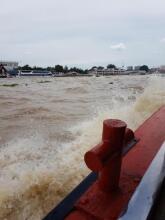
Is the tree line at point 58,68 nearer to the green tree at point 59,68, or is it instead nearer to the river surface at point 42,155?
the green tree at point 59,68

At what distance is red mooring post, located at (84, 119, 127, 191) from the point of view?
1.49m

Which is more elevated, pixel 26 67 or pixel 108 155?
pixel 26 67

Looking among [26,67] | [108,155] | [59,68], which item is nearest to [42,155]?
[108,155]

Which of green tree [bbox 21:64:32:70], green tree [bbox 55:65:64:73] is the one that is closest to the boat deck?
green tree [bbox 21:64:32:70]

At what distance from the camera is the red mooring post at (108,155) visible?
1.49m

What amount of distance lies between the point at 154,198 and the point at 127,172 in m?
0.42

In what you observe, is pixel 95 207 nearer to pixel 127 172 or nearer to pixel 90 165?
pixel 90 165

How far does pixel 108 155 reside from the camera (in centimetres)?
152

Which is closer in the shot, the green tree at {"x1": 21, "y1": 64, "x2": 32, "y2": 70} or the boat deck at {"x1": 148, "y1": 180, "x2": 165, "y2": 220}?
the boat deck at {"x1": 148, "y1": 180, "x2": 165, "y2": 220}

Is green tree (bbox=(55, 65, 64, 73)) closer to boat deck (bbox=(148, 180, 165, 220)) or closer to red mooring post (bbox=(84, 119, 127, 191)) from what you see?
red mooring post (bbox=(84, 119, 127, 191))

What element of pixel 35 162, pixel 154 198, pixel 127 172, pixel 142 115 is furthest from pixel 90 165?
pixel 142 115

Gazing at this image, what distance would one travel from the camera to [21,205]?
2301 millimetres

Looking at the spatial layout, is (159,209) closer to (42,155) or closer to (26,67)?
(42,155)

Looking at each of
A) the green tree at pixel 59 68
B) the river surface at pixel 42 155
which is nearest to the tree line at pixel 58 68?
the green tree at pixel 59 68
